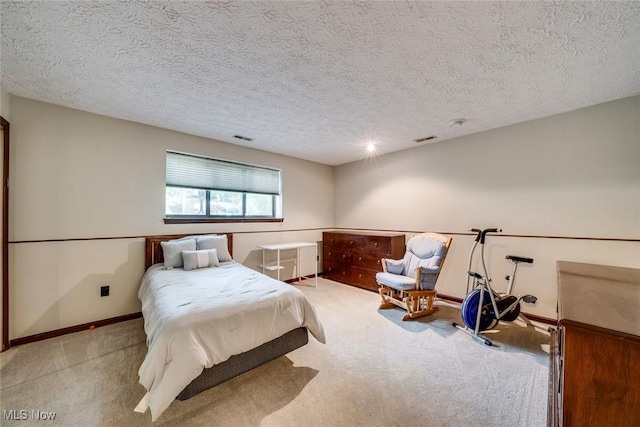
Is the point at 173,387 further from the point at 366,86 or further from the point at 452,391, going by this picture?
the point at 366,86

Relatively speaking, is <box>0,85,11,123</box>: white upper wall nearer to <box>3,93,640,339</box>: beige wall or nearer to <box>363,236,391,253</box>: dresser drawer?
<box>3,93,640,339</box>: beige wall

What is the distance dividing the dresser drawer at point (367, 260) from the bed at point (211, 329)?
7.00 ft

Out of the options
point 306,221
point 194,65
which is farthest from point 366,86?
point 306,221

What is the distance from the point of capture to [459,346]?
240 cm

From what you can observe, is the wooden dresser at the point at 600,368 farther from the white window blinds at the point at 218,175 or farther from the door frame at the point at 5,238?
the door frame at the point at 5,238

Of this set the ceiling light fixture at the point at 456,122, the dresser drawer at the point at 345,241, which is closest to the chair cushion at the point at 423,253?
the dresser drawer at the point at 345,241

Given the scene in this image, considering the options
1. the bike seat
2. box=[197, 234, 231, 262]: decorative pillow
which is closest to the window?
box=[197, 234, 231, 262]: decorative pillow

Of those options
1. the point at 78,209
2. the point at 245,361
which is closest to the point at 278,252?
the point at 245,361

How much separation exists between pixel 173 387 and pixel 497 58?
3.21m

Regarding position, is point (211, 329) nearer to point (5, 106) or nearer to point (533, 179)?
point (5, 106)

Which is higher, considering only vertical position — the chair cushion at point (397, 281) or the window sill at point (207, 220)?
the window sill at point (207, 220)

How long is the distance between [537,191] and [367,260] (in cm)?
254

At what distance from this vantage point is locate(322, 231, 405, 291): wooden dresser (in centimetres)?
398

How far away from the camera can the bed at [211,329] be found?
1477 mm
